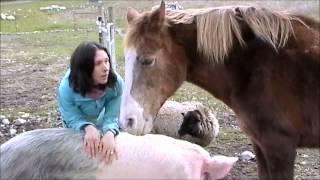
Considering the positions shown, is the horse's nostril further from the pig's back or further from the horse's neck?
the horse's neck

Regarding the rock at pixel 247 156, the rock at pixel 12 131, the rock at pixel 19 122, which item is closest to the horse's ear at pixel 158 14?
the rock at pixel 247 156

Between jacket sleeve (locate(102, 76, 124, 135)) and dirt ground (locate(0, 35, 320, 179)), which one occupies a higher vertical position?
jacket sleeve (locate(102, 76, 124, 135))

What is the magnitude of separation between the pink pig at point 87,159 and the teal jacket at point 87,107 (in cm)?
14

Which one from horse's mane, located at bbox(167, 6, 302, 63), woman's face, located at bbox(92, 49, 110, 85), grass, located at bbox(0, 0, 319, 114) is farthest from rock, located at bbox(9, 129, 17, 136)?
horse's mane, located at bbox(167, 6, 302, 63)

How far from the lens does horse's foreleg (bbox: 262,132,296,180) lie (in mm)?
3580

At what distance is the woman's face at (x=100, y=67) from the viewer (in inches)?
155

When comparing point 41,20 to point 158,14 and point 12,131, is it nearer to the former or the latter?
point 12,131

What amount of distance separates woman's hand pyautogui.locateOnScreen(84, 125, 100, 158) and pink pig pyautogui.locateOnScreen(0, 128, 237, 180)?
31mm

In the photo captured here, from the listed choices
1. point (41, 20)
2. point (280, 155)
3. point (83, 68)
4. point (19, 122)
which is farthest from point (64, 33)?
point (280, 155)

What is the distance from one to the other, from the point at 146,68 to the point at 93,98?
684 millimetres

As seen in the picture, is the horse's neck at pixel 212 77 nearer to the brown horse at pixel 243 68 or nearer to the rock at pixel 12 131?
the brown horse at pixel 243 68

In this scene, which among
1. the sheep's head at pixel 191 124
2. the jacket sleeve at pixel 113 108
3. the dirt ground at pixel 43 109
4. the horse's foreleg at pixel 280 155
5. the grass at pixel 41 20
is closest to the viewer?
the horse's foreleg at pixel 280 155

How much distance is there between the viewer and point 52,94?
824 centimetres

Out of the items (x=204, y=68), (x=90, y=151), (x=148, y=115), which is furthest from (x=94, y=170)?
(x=204, y=68)
